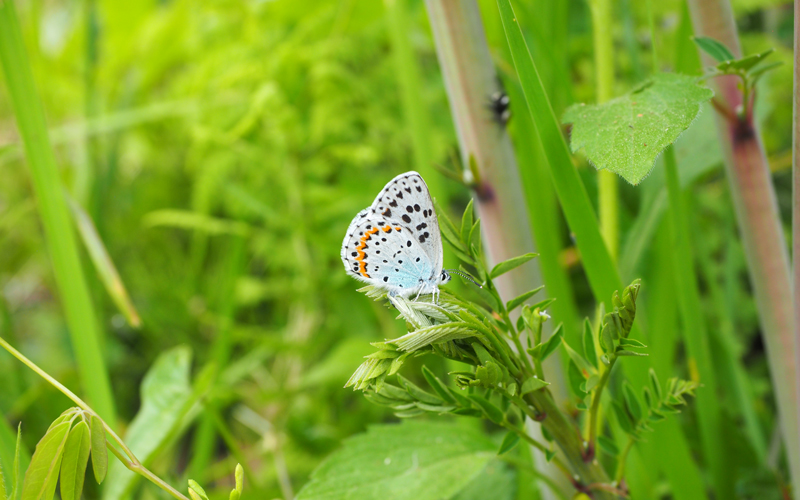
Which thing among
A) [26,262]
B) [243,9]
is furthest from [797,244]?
[26,262]

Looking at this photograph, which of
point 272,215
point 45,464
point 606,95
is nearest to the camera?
point 45,464

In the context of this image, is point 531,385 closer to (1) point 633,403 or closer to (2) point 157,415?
(1) point 633,403

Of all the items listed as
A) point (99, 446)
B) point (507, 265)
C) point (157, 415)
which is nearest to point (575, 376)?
point (507, 265)

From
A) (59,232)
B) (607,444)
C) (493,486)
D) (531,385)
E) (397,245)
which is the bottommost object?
(493,486)

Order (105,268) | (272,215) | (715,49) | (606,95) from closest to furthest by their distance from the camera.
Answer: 1. (715,49)
2. (606,95)
3. (105,268)
4. (272,215)

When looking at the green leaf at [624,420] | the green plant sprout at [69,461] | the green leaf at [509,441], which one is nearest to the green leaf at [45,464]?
the green plant sprout at [69,461]

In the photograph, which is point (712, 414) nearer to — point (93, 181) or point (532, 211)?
point (532, 211)

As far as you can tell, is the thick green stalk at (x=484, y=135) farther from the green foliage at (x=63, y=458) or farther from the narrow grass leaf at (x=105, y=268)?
the narrow grass leaf at (x=105, y=268)
